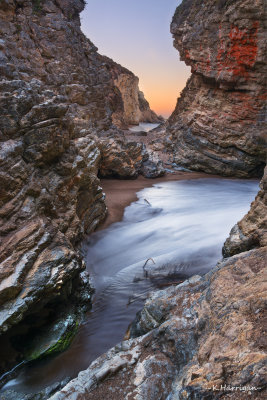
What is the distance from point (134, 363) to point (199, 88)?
15989mm

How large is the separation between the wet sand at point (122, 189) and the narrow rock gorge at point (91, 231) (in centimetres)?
60

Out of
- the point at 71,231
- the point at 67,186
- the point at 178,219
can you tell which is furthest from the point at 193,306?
the point at 178,219

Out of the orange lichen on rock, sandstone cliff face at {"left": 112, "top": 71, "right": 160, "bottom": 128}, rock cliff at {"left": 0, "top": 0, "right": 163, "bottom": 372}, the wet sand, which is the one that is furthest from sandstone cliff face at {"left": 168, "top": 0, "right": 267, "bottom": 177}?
sandstone cliff face at {"left": 112, "top": 71, "right": 160, "bottom": 128}

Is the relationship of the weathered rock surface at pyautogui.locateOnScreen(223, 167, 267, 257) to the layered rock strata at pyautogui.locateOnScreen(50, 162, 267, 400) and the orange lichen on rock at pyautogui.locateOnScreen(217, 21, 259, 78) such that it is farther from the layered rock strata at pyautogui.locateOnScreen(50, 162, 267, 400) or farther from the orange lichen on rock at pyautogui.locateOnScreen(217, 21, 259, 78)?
the orange lichen on rock at pyautogui.locateOnScreen(217, 21, 259, 78)

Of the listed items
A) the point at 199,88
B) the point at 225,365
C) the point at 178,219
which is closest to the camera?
the point at 225,365

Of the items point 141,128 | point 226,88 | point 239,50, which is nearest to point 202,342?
point 239,50

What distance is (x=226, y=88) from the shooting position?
12828mm

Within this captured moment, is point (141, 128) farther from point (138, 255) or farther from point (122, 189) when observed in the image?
point (138, 255)

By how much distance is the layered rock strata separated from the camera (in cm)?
156

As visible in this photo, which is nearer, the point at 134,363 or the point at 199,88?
the point at 134,363

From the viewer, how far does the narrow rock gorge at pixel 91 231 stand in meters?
1.96

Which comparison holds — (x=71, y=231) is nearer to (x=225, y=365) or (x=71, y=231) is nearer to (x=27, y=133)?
(x=27, y=133)

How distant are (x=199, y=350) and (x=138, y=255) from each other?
181 inches

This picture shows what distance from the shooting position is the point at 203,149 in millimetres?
14297
